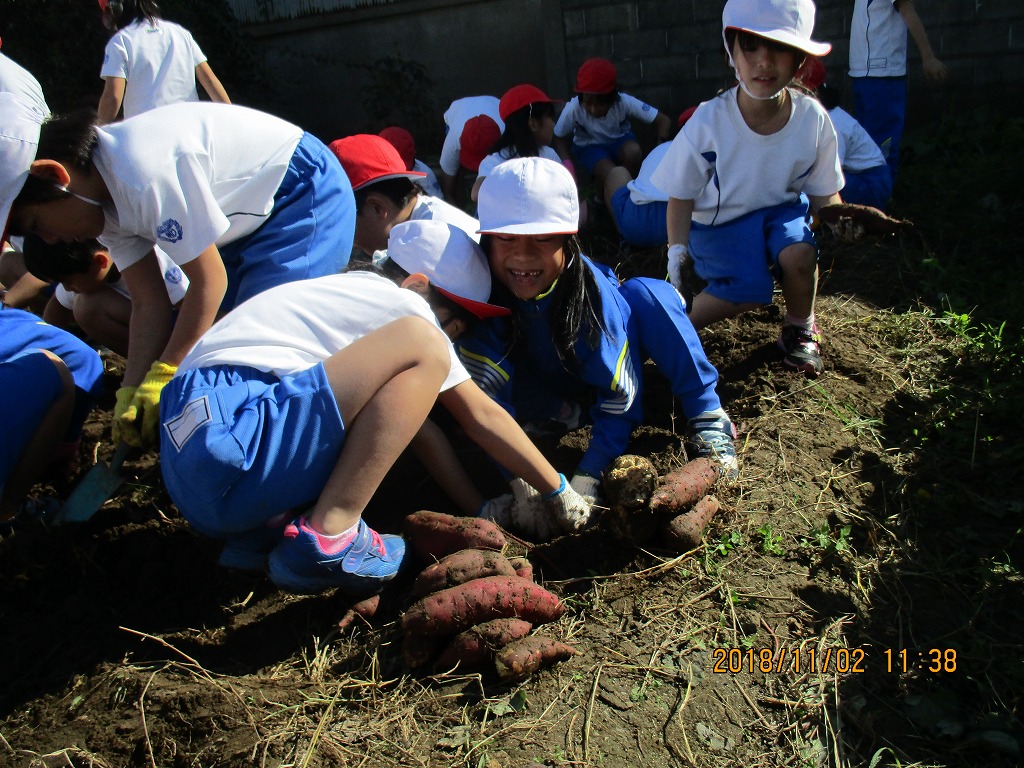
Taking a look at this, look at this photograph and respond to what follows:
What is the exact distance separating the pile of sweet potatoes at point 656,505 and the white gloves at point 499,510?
31 centimetres

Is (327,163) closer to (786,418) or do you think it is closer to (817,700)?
(786,418)

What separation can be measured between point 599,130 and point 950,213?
7.34 feet

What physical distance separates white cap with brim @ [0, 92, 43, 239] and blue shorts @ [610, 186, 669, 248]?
9.37 ft

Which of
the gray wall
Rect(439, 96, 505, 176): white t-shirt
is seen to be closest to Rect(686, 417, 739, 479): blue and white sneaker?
Rect(439, 96, 505, 176): white t-shirt

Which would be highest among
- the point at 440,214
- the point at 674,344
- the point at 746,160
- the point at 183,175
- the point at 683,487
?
the point at 183,175

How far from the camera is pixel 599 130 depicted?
565 centimetres

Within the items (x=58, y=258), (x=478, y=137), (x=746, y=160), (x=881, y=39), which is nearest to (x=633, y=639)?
(x=746, y=160)

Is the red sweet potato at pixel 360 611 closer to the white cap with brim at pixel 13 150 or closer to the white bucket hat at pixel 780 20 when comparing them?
the white cap with brim at pixel 13 150

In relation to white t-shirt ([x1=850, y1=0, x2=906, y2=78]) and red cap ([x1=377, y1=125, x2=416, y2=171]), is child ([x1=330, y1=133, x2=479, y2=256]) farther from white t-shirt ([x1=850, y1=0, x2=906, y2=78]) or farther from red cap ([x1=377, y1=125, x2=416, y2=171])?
white t-shirt ([x1=850, y1=0, x2=906, y2=78])

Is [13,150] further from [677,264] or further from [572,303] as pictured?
[677,264]

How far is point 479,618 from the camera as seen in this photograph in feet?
6.31

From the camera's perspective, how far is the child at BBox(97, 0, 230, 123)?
436 centimetres

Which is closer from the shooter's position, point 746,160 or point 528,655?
point 528,655
